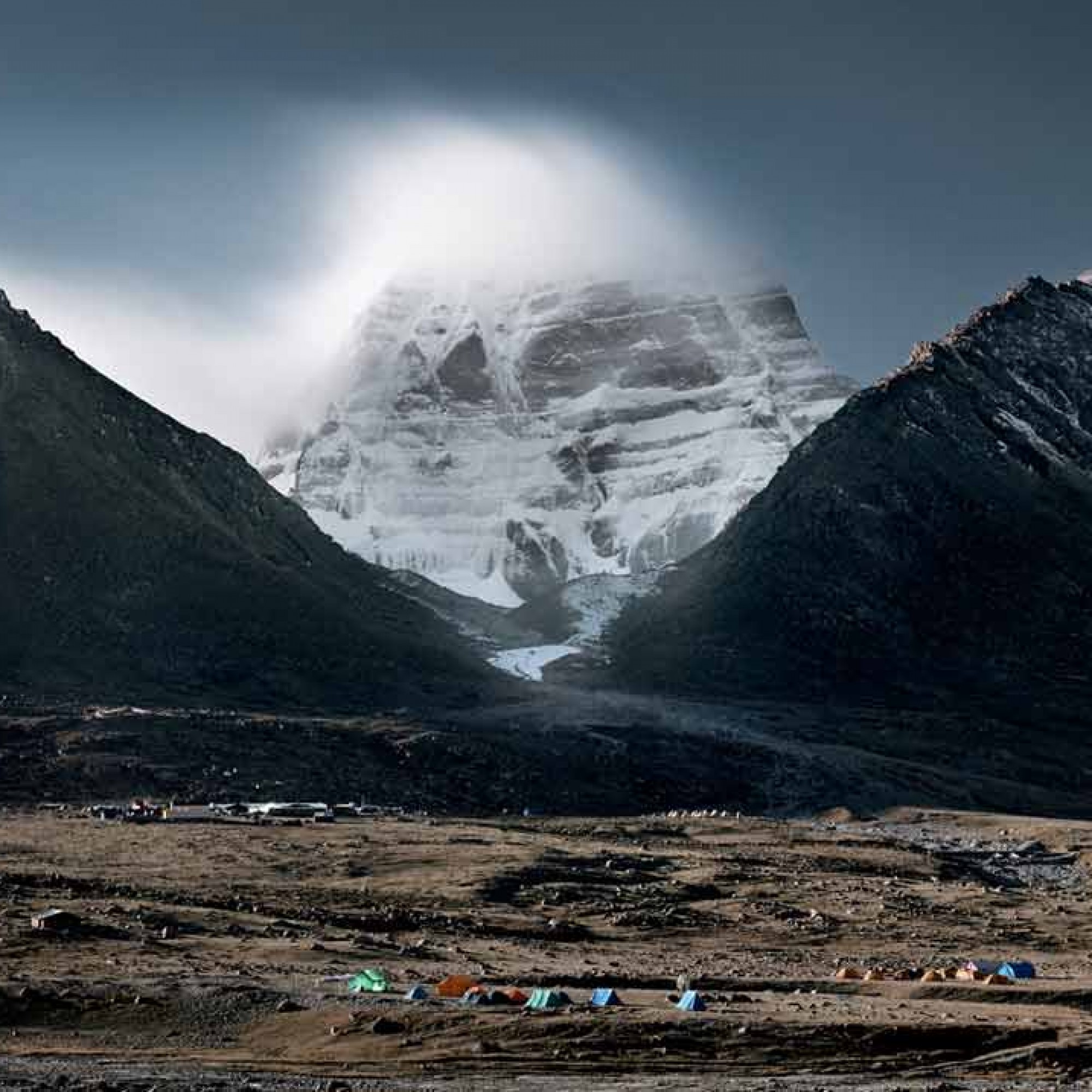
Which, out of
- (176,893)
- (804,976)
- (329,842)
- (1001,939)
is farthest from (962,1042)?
(329,842)

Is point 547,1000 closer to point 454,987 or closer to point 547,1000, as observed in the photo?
point 547,1000

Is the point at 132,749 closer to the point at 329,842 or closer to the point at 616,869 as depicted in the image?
the point at 329,842

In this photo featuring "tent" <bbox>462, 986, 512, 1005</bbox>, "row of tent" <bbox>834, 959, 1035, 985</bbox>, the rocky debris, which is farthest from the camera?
the rocky debris

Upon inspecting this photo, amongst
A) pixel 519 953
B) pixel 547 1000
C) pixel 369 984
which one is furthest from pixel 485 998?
pixel 519 953

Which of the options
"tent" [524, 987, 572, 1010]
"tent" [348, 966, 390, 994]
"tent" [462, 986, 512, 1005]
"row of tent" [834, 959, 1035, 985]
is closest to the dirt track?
"tent" [348, 966, 390, 994]

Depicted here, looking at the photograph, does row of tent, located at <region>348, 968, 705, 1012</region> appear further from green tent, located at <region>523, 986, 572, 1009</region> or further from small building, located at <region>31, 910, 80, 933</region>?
small building, located at <region>31, 910, 80, 933</region>

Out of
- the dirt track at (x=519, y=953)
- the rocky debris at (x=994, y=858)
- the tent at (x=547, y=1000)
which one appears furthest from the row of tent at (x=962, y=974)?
the rocky debris at (x=994, y=858)

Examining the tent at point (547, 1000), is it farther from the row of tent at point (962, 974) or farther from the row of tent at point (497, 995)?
the row of tent at point (962, 974)
